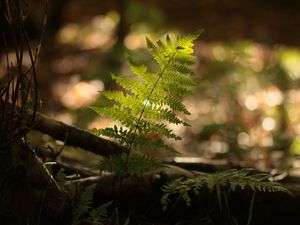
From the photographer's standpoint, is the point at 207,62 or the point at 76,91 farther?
the point at 207,62

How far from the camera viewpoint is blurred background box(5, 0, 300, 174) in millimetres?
6090

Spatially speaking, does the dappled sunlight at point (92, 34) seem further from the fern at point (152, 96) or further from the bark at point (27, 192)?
the bark at point (27, 192)

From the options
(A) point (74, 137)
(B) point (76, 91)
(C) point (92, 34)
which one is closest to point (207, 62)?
(B) point (76, 91)

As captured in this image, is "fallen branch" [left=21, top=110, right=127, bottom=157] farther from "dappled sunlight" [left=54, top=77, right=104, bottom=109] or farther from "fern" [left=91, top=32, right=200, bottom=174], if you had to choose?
"dappled sunlight" [left=54, top=77, right=104, bottom=109]

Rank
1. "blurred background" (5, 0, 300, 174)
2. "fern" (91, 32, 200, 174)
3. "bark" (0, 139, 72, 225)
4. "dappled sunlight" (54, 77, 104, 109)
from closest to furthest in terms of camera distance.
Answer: "bark" (0, 139, 72, 225)
"fern" (91, 32, 200, 174)
"blurred background" (5, 0, 300, 174)
"dappled sunlight" (54, 77, 104, 109)

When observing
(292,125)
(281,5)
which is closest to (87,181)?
(292,125)

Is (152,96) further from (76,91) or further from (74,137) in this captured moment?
(76,91)

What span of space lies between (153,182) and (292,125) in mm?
4337

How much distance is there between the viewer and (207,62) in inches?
329

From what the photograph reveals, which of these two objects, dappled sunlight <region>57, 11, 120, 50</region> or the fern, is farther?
dappled sunlight <region>57, 11, 120, 50</region>

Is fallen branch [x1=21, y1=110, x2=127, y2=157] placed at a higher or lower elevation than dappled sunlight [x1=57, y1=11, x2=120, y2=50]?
lower

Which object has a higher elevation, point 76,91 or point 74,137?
point 76,91

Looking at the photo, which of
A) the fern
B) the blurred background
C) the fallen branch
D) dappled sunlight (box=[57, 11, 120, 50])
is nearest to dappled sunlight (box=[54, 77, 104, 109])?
the blurred background

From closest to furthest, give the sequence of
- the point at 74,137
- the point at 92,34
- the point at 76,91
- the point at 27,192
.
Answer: the point at 27,192, the point at 74,137, the point at 76,91, the point at 92,34
